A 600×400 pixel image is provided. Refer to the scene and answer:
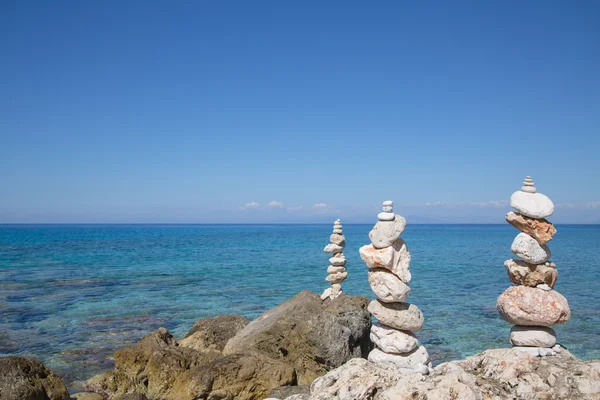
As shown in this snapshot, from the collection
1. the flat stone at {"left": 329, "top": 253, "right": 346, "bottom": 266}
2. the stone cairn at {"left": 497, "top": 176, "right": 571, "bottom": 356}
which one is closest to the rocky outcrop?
the flat stone at {"left": 329, "top": 253, "right": 346, "bottom": 266}

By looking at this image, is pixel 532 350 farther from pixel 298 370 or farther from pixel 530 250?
pixel 298 370

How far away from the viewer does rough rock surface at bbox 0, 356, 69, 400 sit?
286 inches

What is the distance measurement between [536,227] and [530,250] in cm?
38

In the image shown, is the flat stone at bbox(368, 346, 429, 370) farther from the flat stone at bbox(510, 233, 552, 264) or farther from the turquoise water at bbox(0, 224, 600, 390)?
the turquoise water at bbox(0, 224, 600, 390)

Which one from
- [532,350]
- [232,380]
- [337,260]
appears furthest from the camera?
[337,260]

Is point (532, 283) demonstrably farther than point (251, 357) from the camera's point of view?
No

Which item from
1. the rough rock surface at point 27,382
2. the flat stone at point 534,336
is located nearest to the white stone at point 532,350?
the flat stone at point 534,336

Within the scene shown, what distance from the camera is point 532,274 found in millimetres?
7469

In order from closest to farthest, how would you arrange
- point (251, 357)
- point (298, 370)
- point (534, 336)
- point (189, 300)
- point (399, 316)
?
point (534, 336) → point (399, 316) → point (251, 357) → point (298, 370) → point (189, 300)

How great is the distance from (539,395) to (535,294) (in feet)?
6.42

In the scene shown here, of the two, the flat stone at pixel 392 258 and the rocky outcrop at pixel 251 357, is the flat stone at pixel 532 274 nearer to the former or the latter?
the flat stone at pixel 392 258

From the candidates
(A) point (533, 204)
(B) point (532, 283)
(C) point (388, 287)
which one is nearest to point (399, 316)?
(C) point (388, 287)

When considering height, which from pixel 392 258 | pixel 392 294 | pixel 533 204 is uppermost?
pixel 533 204

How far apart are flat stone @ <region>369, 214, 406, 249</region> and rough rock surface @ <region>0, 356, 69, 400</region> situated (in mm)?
5805
